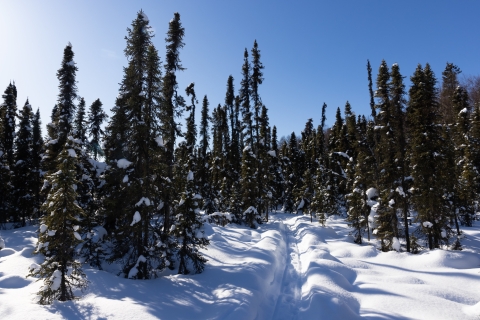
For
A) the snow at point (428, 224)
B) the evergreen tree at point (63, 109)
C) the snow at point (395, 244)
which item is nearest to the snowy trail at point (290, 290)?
the snow at point (395, 244)

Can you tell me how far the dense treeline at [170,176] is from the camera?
13406mm

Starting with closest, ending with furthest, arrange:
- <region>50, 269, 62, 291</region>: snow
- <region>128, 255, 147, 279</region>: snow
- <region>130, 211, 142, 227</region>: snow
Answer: <region>50, 269, 62, 291</region>: snow < <region>128, 255, 147, 279</region>: snow < <region>130, 211, 142, 227</region>: snow

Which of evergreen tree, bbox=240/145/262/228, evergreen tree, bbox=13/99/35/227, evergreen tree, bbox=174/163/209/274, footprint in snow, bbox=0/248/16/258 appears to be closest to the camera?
evergreen tree, bbox=174/163/209/274

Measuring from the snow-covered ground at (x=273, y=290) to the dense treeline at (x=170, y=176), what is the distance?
140cm

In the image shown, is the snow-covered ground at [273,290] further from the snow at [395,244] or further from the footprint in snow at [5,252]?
the snow at [395,244]

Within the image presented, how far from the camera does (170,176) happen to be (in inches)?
661

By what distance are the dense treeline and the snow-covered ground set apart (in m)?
1.40

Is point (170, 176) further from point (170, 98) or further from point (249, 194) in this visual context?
point (249, 194)

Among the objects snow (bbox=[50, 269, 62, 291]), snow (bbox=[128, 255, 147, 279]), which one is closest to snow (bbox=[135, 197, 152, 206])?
snow (bbox=[128, 255, 147, 279])

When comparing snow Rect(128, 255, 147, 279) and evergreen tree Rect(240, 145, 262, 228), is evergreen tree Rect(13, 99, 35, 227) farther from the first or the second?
snow Rect(128, 255, 147, 279)

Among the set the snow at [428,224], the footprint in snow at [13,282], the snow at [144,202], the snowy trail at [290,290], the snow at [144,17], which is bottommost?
the snowy trail at [290,290]

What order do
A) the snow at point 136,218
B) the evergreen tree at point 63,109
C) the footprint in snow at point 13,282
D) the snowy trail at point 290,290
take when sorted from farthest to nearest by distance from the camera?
the evergreen tree at point 63,109
the snow at point 136,218
the footprint in snow at point 13,282
the snowy trail at point 290,290

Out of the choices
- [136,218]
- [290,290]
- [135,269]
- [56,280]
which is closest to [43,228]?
[56,280]

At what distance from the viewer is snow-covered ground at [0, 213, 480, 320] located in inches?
356
